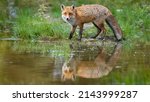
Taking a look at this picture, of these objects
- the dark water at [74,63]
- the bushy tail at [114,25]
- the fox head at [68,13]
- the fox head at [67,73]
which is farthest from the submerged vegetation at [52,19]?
the fox head at [67,73]

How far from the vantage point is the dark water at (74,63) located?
9.22 m

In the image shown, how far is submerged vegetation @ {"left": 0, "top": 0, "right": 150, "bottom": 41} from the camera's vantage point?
41.7 feet

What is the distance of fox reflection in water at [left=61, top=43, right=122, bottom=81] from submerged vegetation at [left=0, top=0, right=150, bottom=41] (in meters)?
2.02

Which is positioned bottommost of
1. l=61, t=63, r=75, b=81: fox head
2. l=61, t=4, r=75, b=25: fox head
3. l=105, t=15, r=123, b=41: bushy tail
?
l=61, t=63, r=75, b=81: fox head

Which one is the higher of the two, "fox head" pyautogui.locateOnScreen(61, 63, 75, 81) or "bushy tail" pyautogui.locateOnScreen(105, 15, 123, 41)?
"bushy tail" pyautogui.locateOnScreen(105, 15, 123, 41)

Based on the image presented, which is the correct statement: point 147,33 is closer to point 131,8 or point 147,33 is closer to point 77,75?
point 131,8

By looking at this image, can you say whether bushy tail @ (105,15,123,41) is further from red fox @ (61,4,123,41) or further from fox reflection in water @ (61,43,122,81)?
fox reflection in water @ (61,43,122,81)

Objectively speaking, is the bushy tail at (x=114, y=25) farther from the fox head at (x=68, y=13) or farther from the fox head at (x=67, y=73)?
the fox head at (x=67, y=73)

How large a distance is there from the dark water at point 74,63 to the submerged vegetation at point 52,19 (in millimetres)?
501

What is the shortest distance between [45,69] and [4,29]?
4464 millimetres

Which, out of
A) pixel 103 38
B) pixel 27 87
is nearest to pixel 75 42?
pixel 103 38

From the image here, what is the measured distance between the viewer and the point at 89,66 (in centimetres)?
994

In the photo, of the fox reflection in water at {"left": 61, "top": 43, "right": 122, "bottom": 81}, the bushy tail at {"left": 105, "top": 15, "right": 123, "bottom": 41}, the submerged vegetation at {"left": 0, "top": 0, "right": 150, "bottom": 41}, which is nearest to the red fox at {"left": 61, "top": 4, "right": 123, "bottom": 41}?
the bushy tail at {"left": 105, "top": 15, "right": 123, "bottom": 41}

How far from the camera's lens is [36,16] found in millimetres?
14133
